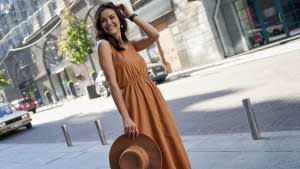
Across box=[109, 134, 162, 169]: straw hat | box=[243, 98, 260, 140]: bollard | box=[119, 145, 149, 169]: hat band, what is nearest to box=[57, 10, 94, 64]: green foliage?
box=[243, 98, 260, 140]: bollard

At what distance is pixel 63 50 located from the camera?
29.0 meters

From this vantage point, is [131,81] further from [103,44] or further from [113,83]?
[103,44]

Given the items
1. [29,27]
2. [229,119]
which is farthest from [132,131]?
[29,27]

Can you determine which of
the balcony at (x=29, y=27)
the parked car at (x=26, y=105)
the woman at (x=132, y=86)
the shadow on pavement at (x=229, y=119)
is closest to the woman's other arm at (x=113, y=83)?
the woman at (x=132, y=86)

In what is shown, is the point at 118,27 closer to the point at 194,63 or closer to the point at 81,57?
the point at 194,63

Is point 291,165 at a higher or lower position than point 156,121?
lower

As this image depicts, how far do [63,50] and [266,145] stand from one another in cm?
2531

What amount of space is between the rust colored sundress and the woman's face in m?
0.16

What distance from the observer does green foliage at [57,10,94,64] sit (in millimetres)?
28094

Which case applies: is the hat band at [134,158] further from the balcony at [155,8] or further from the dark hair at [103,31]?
the balcony at [155,8]

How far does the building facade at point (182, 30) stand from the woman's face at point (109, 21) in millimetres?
16434

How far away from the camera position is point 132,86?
3.34 metres

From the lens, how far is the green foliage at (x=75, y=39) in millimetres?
28094

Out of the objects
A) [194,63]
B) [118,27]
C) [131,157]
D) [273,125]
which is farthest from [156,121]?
[194,63]
